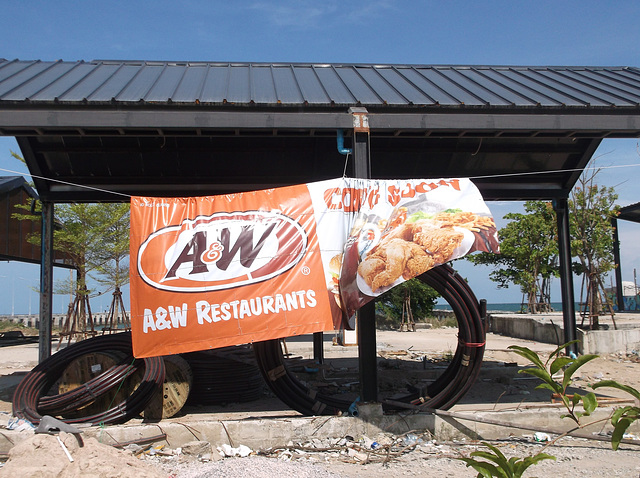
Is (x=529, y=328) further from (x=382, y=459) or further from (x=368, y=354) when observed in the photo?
(x=382, y=459)

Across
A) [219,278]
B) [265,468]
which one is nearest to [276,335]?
[219,278]

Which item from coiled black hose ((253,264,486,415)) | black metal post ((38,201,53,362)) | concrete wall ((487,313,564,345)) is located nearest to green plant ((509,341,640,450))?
coiled black hose ((253,264,486,415))

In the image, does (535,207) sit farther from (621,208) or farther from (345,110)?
(345,110)

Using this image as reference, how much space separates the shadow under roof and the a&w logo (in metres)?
1.18

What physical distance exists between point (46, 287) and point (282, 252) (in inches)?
197

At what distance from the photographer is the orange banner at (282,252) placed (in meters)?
6.07

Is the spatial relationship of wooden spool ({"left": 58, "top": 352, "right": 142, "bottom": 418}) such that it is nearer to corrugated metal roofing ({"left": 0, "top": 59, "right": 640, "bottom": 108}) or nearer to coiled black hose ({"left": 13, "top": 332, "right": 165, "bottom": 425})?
coiled black hose ({"left": 13, "top": 332, "right": 165, "bottom": 425})

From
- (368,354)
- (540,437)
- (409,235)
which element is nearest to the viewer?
(409,235)

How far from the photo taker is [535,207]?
2644cm

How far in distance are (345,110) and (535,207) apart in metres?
22.2

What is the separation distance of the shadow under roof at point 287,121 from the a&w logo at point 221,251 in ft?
3.88

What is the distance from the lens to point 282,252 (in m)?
6.35

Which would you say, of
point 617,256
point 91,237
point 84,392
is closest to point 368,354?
point 84,392

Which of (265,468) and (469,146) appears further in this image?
(469,146)
